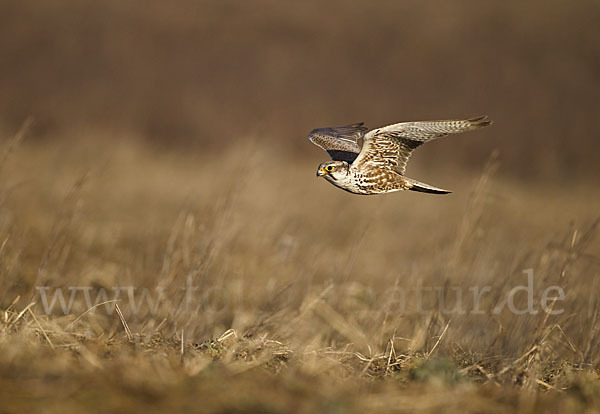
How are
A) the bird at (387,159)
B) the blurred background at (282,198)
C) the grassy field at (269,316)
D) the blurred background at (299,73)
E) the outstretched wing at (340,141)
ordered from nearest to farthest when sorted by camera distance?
the grassy field at (269,316) < the bird at (387,159) < the blurred background at (282,198) < the outstretched wing at (340,141) < the blurred background at (299,73)

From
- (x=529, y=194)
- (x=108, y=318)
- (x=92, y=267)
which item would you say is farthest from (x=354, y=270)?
(x=529, y=194)

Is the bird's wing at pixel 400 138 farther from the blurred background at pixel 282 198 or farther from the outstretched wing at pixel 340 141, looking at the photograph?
the blurred background at pixel 282 198

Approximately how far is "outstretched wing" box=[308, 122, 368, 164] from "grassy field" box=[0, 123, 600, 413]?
57 centimetres

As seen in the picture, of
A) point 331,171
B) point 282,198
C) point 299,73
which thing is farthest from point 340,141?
point 299,73

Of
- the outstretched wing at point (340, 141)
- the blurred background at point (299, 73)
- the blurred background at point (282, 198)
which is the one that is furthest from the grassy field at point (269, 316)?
the blurred background at point (299, 73)

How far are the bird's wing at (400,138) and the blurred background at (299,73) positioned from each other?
11163 millimetres

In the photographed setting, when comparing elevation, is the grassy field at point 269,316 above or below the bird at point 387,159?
below

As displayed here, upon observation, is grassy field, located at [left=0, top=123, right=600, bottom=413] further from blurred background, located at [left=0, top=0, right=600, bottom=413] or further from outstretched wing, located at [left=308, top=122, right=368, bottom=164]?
outstretched wing, located at [left=308, top=122, right=368, bottom=164]

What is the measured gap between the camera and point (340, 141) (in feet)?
15.3

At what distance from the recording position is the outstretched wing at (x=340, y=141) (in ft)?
14.0

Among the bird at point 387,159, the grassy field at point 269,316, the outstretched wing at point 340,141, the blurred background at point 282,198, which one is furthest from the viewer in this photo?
the outstretched wing at point 340,141

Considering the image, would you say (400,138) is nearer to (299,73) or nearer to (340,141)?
(340,141)

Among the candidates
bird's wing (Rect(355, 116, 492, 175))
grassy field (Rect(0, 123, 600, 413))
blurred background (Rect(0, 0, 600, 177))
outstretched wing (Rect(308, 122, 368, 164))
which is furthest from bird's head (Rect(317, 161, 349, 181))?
blurred background (Rect(0, 0, 600, 177))

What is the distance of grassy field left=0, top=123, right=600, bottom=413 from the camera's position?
9.46ft
